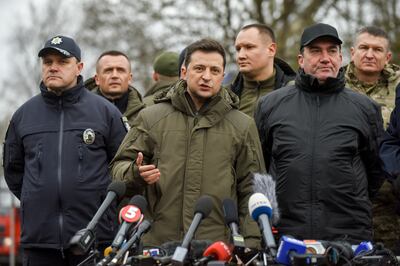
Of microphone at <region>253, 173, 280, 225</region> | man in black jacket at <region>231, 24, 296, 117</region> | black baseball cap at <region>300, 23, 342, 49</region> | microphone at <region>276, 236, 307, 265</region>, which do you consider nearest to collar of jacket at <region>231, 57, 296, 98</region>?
man in black jacket at <region>231, 24, 296, 117</region>

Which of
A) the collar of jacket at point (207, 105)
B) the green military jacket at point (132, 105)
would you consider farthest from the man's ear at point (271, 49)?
the collar of jacket at point (207, 105)

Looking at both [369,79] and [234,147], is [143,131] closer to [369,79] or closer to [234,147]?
[234,147]

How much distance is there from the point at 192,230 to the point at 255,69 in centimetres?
346

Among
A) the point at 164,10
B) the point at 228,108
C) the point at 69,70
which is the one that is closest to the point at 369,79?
the point at 228,108

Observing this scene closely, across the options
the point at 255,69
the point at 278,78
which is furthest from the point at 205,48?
the point at 278,78

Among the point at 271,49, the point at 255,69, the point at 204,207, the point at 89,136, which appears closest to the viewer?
the point at 204,207

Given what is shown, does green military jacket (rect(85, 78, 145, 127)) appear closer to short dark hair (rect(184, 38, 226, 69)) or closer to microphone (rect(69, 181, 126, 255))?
short dark hair (rect(184, 38, 226, 69))

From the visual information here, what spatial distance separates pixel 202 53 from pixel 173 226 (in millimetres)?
1319

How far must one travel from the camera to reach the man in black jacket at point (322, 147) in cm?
710

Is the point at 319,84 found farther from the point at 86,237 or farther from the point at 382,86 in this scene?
the point at 86,237

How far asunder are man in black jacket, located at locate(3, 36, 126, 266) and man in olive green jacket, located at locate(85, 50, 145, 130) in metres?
1.32

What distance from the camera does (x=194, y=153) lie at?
23.1 ft

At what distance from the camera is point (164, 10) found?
23891mm

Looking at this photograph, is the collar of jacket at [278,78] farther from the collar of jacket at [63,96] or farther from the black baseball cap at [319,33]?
the collar of jacket at [63,96]
